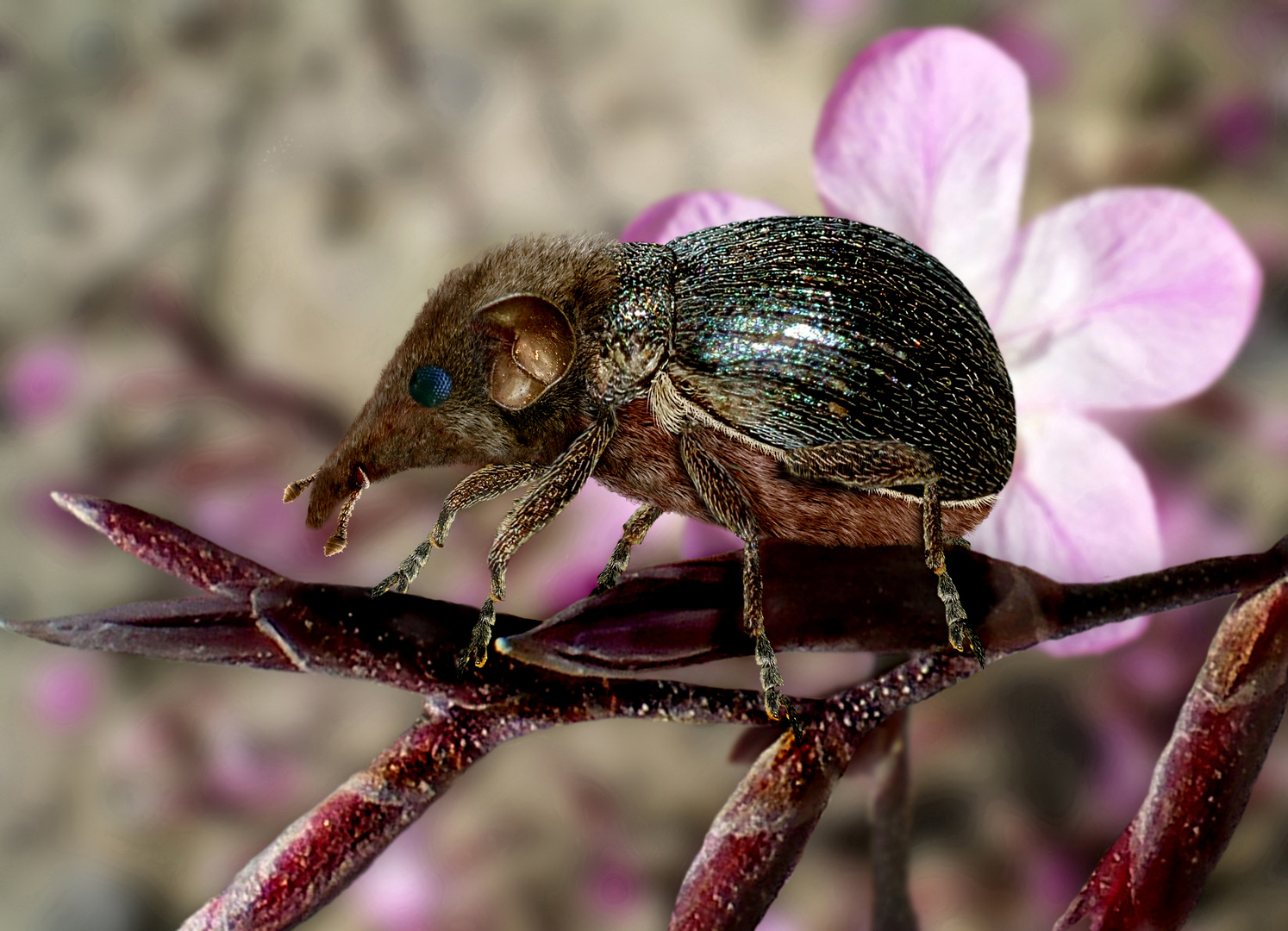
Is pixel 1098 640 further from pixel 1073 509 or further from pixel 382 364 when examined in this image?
pixel 382 364

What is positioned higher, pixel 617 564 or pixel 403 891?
pixel 617 564

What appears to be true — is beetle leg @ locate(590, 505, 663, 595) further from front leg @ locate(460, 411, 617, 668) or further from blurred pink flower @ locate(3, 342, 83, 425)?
blurred pink flower @ locate(3, 342, 83, 425)

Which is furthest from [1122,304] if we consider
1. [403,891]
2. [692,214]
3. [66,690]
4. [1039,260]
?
Result: [66,690]

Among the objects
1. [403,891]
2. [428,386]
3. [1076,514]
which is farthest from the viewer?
[403,891]

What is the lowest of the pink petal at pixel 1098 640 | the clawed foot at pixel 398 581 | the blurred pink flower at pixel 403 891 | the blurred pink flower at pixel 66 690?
the blurred pink flower at pixel 403 891

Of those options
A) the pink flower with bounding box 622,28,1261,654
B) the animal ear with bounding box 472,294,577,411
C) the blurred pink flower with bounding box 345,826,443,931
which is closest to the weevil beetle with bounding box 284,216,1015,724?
the animal ear with bounding box 472,294,577,411

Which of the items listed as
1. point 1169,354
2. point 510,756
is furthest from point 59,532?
point 1169,354

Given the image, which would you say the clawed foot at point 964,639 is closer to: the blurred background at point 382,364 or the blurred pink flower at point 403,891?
the blurred background at point 382,364

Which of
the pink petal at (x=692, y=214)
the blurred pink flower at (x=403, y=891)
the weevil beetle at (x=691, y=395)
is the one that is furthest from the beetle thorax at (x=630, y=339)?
the blurred pink flower at (x=403, y=891)
